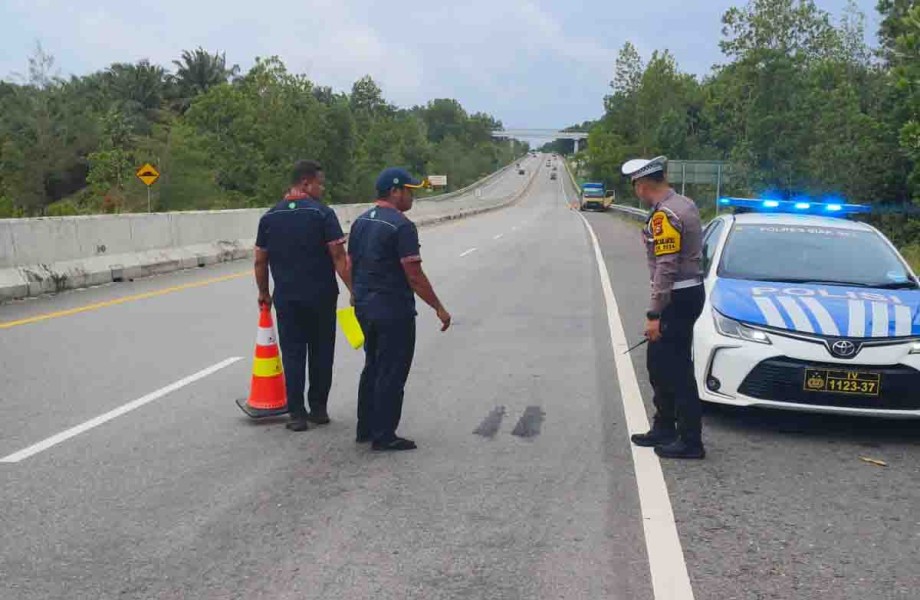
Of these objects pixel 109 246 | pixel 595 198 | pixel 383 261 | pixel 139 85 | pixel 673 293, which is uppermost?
pixel 139 85

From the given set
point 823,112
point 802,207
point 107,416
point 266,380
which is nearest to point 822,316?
point 802,207

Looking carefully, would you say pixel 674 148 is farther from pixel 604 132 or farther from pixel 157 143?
pixel 157 143

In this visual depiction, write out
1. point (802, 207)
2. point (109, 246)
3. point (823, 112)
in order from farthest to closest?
point (823, 112) < point (109, 246) < point (802, 207)

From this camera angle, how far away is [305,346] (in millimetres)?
7012

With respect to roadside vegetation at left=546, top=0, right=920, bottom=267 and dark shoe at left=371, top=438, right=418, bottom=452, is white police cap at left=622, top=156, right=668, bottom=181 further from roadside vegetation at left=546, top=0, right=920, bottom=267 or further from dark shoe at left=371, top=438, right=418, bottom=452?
roadside vegetation at left=546, top=0, right=920, bottom=267

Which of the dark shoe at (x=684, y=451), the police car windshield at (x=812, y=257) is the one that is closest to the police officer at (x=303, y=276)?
the dark shoe at (x=684, y=451)

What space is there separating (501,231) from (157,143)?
164 ft

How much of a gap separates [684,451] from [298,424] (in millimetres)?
2577

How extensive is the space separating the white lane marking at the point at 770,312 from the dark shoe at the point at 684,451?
1.12 m

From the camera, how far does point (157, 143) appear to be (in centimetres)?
7856

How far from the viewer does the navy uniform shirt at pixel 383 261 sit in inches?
243

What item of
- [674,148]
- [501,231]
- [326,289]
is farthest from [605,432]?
[674,148]

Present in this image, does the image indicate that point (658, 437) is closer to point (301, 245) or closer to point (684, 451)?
point (684, 451)

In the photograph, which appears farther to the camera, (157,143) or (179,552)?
(157,143)
